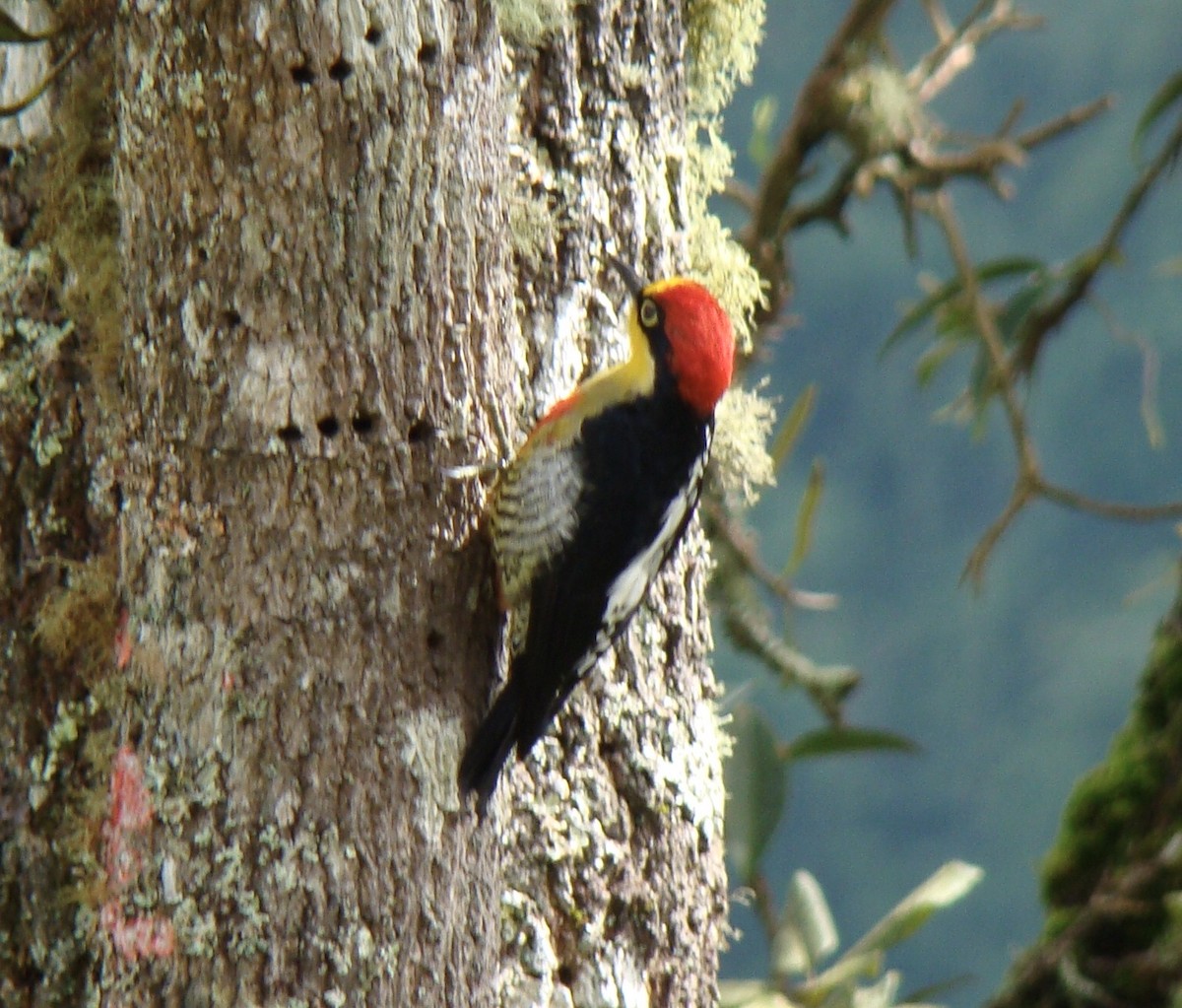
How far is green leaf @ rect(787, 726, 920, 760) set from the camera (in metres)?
2.98

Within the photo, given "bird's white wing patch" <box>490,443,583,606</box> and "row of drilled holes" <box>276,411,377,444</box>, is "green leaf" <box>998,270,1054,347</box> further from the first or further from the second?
"row of drilled holes" <box>276,411,377,444</box>

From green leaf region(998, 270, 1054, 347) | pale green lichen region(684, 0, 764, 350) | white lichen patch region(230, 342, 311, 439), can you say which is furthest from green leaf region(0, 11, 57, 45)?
green leaf region(998, 270, 1054, 347)

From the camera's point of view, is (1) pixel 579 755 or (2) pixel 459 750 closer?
(2) pixel 459 750

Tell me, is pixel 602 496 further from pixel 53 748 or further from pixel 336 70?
pixel 53 748

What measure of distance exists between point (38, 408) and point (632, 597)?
772mm

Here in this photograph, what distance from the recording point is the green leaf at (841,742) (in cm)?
298

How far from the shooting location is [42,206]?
188cm

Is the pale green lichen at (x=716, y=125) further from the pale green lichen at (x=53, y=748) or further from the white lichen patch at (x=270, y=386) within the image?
the pale green lichen at (x=53, y=748)

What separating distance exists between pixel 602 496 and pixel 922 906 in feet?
4.25

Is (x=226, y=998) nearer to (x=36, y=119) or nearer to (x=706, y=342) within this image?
(x=706, y=342)

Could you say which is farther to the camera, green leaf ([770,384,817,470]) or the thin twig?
the thin twig

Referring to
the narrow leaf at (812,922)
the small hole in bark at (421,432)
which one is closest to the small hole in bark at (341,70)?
the small hole in bark at (421,432)

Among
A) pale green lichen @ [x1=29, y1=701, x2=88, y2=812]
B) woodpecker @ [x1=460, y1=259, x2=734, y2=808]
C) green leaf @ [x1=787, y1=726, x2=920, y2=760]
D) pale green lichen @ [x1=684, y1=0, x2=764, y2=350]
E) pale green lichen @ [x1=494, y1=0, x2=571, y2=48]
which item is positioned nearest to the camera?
woodpecker @ [x1=460, y1=259, x2=734, y2=808]

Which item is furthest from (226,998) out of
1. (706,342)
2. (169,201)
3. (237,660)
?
(706,342)
